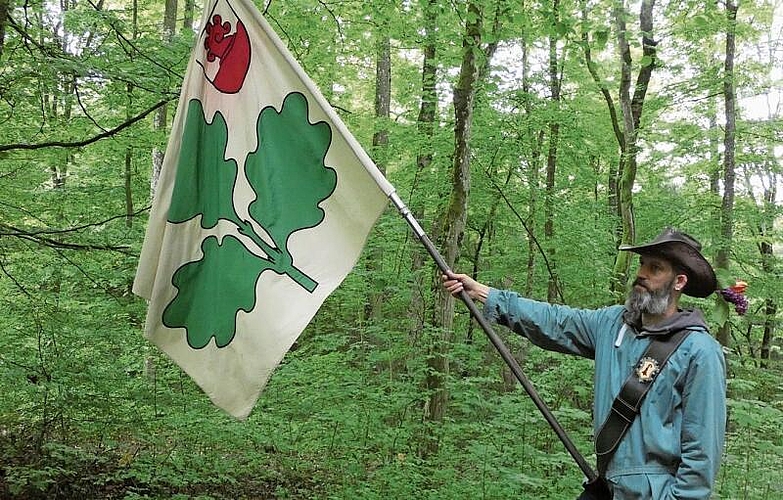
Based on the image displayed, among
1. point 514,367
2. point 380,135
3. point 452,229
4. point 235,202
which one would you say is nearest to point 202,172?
point 235,202

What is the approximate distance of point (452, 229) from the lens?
7.30 m

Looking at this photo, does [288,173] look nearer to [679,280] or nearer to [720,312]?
[679,280]

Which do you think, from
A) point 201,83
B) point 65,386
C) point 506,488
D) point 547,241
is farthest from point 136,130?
point 547,241

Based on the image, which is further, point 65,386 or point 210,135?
point 65,386

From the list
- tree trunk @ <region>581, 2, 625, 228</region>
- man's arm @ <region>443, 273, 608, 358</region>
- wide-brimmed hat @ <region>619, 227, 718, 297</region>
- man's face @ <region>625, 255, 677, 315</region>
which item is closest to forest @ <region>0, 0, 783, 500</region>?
tree trunk @ <region>581, 2, 625, 228</region>

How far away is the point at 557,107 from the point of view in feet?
35.3

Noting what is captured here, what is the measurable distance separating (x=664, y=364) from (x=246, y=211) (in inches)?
80.8

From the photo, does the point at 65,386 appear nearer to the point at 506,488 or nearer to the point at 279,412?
the point at 279,412

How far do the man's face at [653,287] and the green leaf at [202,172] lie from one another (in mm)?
2033

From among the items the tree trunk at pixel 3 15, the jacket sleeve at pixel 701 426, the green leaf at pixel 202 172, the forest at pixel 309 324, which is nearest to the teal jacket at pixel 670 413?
the jacket sleeve at pixel 701 426

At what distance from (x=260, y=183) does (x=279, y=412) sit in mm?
4420

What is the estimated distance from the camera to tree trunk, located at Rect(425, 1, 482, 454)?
6.89 meters

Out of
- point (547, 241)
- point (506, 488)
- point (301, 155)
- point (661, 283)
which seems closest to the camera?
point (661, 283)

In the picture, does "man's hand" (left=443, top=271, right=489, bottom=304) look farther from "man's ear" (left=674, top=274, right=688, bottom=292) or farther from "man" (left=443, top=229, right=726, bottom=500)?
"man's ear" (left=674, top=274, right=688, bottom=292)
